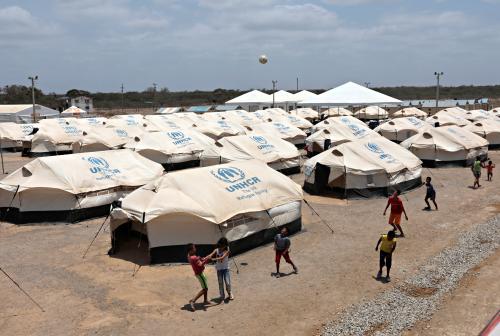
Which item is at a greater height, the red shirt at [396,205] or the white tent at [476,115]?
the white tent at [476,115]

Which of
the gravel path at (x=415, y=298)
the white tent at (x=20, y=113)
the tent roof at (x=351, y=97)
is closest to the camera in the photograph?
the gravel path at (x=415, y=298)

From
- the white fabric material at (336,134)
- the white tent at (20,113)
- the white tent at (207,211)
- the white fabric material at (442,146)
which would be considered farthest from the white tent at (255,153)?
the white tent at (20,113)

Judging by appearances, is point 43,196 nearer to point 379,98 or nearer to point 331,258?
point 331,258

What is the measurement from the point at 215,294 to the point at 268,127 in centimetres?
2618

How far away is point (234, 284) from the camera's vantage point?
1202 cm

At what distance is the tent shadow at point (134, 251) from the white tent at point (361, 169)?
923 centimetres

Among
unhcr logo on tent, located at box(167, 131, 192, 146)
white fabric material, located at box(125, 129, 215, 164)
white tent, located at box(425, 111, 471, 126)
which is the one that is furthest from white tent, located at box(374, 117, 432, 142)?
unhcr logo on tent, located at box(167, 131, 192, 146)

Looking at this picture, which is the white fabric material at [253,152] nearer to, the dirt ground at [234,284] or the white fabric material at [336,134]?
the white fabric material at [336,134]

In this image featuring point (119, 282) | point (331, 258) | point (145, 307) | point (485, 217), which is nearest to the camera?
point (145, 307)

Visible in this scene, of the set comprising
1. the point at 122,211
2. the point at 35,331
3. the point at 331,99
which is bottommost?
the point at 35,331

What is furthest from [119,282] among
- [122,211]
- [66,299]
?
[122,211]

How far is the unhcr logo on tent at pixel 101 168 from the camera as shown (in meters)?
19.1

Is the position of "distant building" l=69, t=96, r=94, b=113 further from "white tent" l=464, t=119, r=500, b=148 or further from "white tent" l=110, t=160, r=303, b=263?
"white tent" l=110, t=160, r=303, b=263

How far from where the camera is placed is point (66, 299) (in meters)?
11.4
